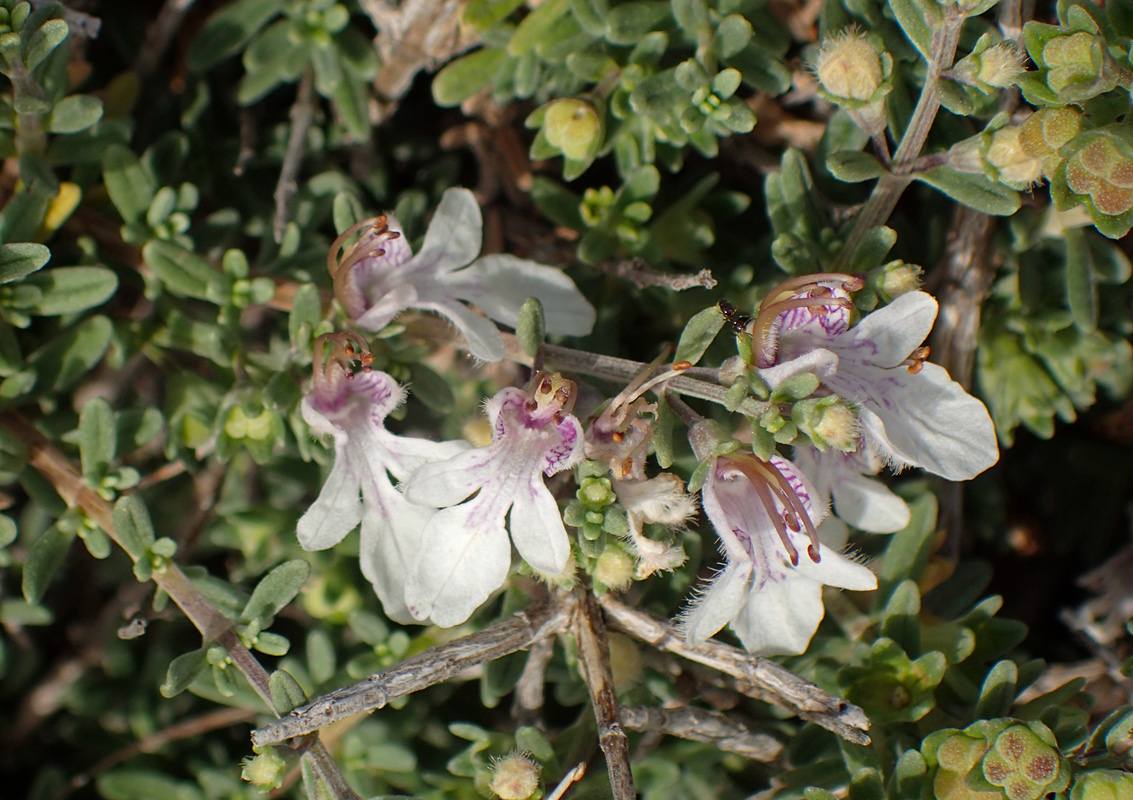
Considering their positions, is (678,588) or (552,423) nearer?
(552,423)

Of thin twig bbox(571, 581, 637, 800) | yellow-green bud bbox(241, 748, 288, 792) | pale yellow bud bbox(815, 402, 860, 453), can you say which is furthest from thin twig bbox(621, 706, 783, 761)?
pale yellow bud bbox(815, 402, 860, 453)

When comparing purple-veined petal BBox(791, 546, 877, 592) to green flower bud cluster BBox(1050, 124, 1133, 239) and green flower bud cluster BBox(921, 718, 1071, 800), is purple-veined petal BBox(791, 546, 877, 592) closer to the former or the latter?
green flower bud cluster BBox(921, 718, 1071, 800)

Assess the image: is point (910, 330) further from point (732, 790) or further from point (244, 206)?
point (244, 206)

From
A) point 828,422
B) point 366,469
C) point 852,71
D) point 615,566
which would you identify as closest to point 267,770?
point 366,469

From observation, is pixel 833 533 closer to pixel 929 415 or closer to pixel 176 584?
pixel 929 415

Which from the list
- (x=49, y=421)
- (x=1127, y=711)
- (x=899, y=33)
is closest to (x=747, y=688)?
(x=1127, y=711)

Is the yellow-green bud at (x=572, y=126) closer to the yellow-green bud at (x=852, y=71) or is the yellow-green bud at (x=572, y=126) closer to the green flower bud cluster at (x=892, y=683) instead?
the yellow-green bud at (x=852, y=71)
